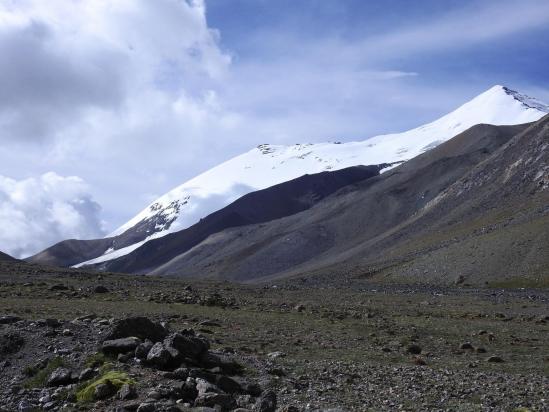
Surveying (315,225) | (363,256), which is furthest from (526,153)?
(315,225)

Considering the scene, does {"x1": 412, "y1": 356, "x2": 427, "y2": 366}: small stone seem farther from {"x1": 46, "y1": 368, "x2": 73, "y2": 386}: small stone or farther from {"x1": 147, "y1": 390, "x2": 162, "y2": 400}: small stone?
{"x1": 46, "y1": 368, "x2": 73, "y2": 386}: small stone

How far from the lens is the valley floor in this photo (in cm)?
1617

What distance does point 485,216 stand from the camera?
356ft

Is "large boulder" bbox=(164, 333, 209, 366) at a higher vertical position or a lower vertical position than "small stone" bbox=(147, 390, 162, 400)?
higher

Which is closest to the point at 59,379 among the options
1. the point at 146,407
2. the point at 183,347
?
the point at 183,347

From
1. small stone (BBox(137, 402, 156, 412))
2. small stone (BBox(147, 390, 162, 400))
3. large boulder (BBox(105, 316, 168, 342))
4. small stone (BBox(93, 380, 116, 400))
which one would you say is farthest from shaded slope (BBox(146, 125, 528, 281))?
small stone (BBox(137, 402, 156, 412))

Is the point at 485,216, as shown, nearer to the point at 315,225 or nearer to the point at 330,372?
the point at 315,225

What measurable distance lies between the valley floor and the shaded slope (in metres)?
85.9

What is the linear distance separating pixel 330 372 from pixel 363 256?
352ft

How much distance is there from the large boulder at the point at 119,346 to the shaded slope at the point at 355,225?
105m

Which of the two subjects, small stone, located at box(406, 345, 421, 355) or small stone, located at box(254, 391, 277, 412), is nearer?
small stone, located at box(254, 391, 277, 412)

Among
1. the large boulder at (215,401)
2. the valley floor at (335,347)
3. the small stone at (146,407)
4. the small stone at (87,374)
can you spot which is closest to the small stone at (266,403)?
the valley floor at (335,347)

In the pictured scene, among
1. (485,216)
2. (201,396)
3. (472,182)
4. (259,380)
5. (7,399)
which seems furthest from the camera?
(472,182)

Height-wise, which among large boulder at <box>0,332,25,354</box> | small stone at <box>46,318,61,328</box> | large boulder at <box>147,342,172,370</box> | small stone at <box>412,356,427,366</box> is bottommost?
small stone at <box>412,356,427,366</box>
